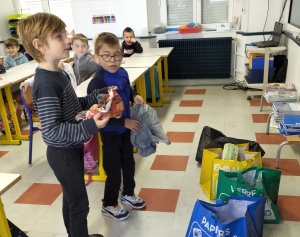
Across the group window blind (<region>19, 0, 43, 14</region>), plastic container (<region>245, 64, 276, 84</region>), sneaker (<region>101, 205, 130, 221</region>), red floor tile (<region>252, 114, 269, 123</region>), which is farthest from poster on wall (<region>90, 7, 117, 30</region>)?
sneaker (<region>101, 205, 130, 221</region>)

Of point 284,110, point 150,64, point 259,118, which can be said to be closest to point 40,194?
point 150,64

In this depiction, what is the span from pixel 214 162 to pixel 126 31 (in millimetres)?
2927

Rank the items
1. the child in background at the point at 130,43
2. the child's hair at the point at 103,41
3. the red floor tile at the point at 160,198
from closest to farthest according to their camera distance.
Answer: the child's hair at the point at 103,41 → the red floor tile at the point at 160,198 → the child in background at the point at 130,43

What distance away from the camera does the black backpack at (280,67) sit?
12.9 ft

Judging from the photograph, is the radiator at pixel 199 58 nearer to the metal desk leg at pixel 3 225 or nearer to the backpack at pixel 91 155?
the backpack at pixel 91 155

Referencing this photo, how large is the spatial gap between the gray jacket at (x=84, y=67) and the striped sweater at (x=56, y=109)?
1896mm

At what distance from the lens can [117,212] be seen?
203cm

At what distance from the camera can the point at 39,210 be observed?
2191mm

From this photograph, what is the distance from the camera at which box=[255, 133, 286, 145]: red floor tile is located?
9.76 ft

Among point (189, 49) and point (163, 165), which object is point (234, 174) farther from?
point (189, 49)

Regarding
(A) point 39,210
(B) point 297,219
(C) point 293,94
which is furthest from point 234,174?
(C) point 293,94

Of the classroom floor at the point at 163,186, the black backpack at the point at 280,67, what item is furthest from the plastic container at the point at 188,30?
the classroom floor at the point at 163,186

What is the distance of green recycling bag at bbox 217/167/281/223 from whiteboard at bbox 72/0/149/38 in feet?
11.9

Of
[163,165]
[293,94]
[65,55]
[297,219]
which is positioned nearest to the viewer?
[65,55]
